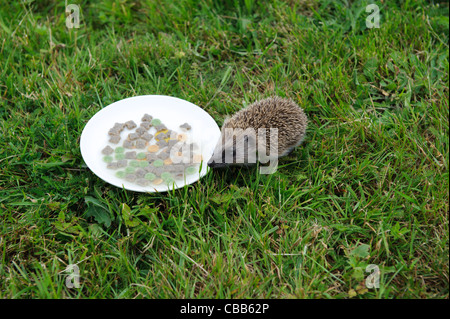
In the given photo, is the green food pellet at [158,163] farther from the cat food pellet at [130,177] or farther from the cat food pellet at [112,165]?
the cat food pellet at [112,165]

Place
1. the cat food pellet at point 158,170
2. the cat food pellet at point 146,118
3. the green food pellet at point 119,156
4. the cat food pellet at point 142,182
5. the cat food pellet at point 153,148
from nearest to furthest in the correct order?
the cat food pellet at point 142,182 → the cat food pellet at point 158,170 → the green food pellet at point 119,156 → the cat food pellet at point 153,148 → the cat food pellet at point 146,118

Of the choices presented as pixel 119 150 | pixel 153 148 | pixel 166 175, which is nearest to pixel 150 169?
pixel 166 175

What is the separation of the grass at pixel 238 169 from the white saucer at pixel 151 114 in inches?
7.0

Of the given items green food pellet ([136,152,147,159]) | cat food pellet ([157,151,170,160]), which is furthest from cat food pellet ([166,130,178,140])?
green food pellet ([136,152,147,159])

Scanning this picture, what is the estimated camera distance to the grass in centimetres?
317

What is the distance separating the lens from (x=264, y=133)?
12.6 ft

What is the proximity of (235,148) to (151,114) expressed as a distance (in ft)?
3.36

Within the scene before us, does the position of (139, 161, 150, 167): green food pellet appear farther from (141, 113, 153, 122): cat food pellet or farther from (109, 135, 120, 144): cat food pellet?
(141, 113, 153, 122): cat food pellet

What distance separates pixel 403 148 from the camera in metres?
3.89

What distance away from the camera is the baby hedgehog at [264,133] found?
3.79 meters

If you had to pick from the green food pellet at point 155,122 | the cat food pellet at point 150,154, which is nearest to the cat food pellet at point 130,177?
the cat food pellet at point 150,154
